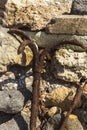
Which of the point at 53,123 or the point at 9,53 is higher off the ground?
the point at 9,53

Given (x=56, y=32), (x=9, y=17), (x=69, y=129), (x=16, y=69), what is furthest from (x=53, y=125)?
(x=9, y=17)

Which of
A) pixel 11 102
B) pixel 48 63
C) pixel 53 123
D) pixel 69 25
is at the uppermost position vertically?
pixel 69 25

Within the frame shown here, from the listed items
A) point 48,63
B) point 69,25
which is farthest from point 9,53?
point 69,25

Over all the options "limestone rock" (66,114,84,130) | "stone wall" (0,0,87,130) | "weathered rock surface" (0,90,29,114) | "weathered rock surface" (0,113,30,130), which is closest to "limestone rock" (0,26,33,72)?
"stone wall" (0,0,87,130)

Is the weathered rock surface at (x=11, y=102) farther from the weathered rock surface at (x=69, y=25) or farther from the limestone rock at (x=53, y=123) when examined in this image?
the weathered rock surface at (x=69, y=25)

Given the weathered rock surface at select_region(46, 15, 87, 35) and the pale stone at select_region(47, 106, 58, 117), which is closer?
the weathered rock surface at select_region(46, 15, 87, 35)

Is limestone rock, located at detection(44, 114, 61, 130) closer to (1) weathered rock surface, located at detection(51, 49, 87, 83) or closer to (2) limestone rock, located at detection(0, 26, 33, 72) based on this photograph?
(1) weathered rock surface, located at detection(51, 49, 87, 83)

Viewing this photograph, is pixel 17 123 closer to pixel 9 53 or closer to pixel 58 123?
pixel 58 123

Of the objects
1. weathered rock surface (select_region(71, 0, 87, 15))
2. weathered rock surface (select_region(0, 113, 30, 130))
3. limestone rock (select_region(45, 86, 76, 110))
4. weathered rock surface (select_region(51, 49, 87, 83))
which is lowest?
weathered rock surface (select_region(0, 113, 30, 130))
